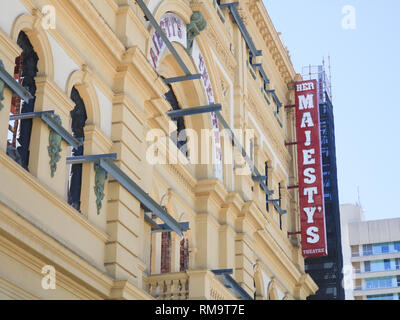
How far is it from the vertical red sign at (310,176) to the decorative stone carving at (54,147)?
72.9 feet

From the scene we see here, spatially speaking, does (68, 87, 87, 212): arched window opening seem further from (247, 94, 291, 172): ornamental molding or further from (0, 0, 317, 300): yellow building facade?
(247, 94, 291, 172): ornamental molding

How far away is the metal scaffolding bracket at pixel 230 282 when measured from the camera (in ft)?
82.7

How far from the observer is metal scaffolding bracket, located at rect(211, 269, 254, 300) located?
25.2 meters

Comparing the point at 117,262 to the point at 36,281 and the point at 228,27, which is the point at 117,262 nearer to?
the point at 36,281

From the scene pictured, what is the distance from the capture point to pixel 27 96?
16531 millimetres

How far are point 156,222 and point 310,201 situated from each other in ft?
55.8

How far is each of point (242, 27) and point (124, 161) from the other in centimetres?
1499

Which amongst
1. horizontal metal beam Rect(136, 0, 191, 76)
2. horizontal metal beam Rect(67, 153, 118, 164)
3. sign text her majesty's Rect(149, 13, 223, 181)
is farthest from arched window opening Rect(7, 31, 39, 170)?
sign text her majesty's Rect(149, 13, 223, 181)

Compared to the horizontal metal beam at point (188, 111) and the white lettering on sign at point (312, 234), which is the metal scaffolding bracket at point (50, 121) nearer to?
the horizontal metal beam at point (188, 111)

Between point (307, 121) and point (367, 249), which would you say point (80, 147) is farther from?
point (367, 249)

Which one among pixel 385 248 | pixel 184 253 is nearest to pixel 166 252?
pixel 184 253

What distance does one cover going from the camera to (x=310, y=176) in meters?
39.4

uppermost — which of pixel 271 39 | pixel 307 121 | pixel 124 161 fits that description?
pixel 271 39
